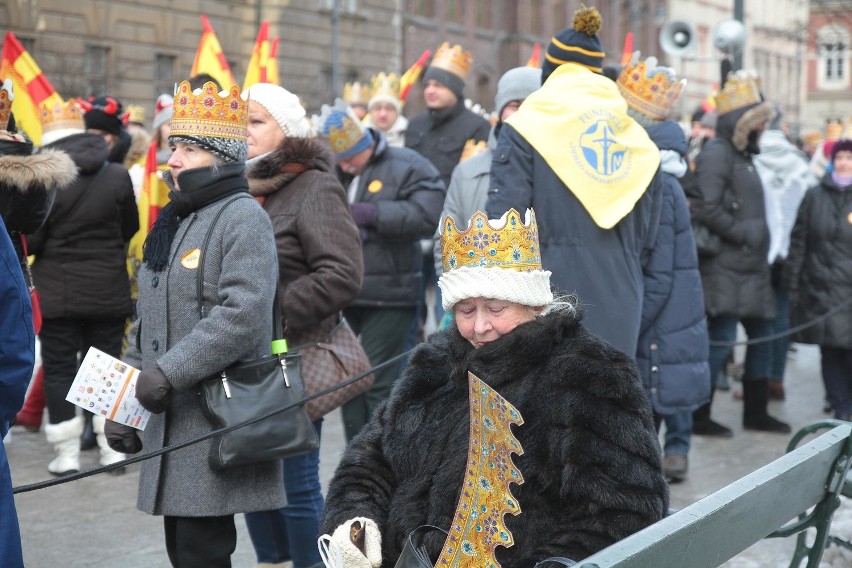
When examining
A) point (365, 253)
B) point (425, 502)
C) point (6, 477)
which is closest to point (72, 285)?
point (365, 253)

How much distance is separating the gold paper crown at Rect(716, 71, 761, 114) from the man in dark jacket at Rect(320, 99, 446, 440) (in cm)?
222

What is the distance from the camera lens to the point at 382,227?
6.89 m

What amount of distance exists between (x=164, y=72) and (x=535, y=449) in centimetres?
2497

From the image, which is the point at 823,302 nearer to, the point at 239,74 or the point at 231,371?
the point at 231,371

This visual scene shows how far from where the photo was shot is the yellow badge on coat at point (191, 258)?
407 centimetres

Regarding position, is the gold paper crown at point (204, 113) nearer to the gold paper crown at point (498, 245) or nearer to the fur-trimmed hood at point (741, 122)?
the gold paper crown at point (498, 245)

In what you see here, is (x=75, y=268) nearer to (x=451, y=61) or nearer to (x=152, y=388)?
(x=152, y=388)

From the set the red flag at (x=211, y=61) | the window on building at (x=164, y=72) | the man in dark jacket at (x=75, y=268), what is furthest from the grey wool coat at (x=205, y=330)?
the window on building at (x=164, y=72)

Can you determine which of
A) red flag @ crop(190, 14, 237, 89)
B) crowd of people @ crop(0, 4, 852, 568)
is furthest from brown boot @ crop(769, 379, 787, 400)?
red flag @ crop(190, 14, 237, 89)

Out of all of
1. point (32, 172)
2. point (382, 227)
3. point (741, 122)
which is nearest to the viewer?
point (32, 172)

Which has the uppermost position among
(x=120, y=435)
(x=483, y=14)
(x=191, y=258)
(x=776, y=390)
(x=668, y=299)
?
(x=483, y=14)

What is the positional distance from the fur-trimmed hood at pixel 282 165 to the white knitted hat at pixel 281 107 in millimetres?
59

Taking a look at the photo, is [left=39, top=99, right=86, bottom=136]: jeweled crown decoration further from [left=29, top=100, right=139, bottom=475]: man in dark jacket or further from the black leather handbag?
the black leather handbag

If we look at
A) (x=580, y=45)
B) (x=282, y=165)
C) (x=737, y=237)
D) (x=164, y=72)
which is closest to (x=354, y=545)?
(x=282, y=165)
